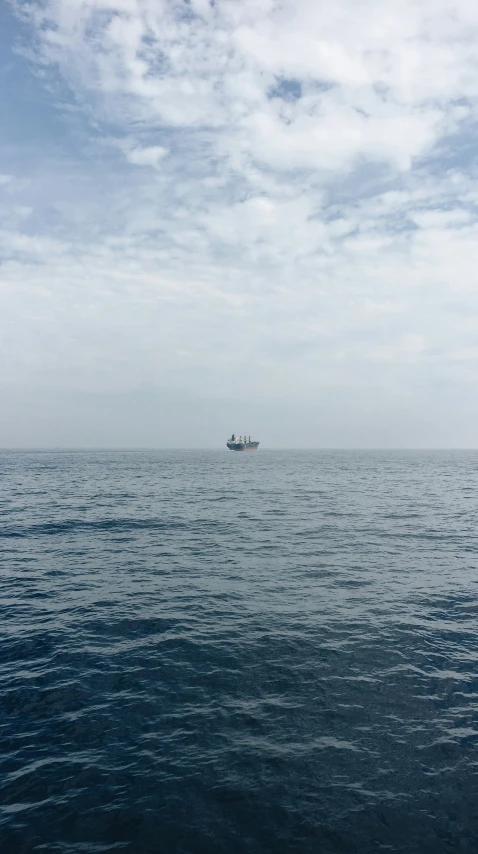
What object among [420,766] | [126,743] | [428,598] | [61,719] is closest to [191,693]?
[126,743]

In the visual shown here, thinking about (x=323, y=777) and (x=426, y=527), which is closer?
(x=323, y=777)

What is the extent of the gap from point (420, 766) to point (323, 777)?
117 inches

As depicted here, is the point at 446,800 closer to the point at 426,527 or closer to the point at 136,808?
the point at 136,808

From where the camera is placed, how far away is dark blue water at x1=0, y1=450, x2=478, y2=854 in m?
12.3

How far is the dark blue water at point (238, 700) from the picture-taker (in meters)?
12.3

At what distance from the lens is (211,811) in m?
12.6

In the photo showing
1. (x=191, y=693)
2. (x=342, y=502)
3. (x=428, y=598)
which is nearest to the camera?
(x=191, y=693)

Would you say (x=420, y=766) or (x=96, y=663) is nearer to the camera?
(x=420, y=766)

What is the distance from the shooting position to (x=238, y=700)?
17391 millimetres

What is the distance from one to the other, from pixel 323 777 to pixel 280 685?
458 centimetres

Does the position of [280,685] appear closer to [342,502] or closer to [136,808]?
[136,808]

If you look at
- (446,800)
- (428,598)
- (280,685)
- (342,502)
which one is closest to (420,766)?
(446,800)

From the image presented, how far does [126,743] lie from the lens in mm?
15156

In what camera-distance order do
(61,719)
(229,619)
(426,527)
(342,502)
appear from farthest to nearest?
(342,502) → (426,527) → (229,619) → (61,719)
